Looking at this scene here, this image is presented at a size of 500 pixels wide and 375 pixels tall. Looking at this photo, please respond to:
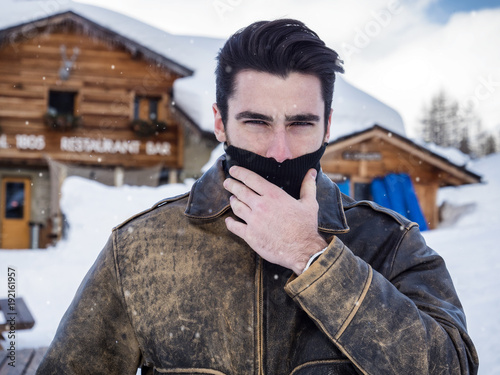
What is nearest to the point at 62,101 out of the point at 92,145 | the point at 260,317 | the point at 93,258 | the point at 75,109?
the point at 75,109

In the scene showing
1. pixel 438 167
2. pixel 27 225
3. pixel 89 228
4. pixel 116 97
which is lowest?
pixel 27 225

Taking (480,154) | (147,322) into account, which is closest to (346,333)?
(147,322)

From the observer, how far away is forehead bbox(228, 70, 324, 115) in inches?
70.9

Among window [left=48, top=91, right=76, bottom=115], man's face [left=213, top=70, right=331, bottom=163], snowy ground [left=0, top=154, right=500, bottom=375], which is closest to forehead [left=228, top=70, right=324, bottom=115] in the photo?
man's face [left=213, top=70, right=331, bottom=163]

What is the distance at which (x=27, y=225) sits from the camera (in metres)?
16.7

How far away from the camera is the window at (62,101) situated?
673 inches

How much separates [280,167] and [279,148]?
0.08 metres

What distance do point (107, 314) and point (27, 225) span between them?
16.7 meters

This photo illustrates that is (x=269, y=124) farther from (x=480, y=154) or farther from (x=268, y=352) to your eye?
(x=480, y=154)

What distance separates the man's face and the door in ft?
55.5

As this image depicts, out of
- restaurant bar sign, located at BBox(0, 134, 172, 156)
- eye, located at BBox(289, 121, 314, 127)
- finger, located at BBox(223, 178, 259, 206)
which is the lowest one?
restaurant bar sign, located at BBox(0, 134, 172, 156)

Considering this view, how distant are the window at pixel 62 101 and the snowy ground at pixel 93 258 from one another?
5.27 m

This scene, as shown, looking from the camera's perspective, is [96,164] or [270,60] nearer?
[270,60]

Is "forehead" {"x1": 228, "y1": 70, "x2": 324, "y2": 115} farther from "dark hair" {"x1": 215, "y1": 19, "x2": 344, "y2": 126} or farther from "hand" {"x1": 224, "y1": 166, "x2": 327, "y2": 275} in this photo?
"hand" {"x1": 224, "y1": 166, "x2": 327, "y2": 275}
